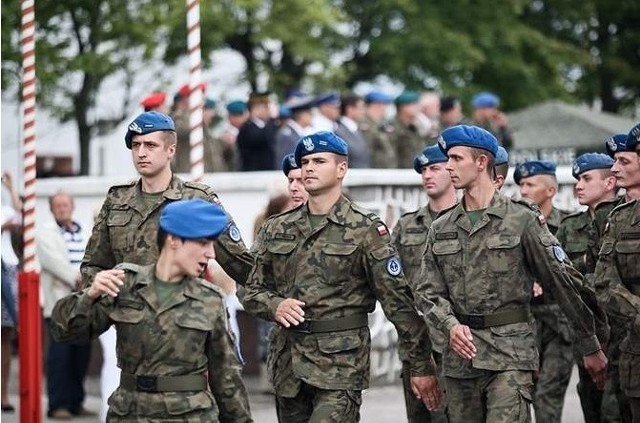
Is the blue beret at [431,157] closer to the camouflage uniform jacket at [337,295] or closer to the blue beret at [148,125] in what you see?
the camouflage uniform jacket at [337,295]

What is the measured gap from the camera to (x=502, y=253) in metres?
10.9


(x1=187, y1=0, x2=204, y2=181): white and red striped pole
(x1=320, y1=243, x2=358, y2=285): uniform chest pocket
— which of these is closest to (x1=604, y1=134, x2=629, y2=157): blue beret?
(x1=320, y1=243, x2=358, y2=285): uniform chest pocket

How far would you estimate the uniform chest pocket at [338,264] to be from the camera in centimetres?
1091

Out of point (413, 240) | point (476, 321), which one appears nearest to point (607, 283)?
point (476, 321)

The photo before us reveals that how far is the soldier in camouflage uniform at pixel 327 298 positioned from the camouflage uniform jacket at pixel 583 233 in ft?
8.51

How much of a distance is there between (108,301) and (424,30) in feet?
72.7

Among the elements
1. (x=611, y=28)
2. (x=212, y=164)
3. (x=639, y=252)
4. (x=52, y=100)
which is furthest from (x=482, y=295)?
(x=611, y=28)

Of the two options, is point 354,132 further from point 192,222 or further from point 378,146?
point 192,222

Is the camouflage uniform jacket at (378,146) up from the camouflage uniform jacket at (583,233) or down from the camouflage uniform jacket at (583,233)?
up

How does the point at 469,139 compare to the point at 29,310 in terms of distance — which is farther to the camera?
the point at 29,310

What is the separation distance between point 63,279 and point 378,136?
5.66m

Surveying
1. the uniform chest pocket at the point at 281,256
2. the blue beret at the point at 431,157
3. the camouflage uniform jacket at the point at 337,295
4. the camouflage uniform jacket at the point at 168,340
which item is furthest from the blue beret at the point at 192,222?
the blue beret at the point at 431,157

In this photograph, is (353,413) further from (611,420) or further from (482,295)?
(611,420)

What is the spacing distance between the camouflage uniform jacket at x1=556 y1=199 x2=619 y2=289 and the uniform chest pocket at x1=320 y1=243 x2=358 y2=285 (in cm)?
273
